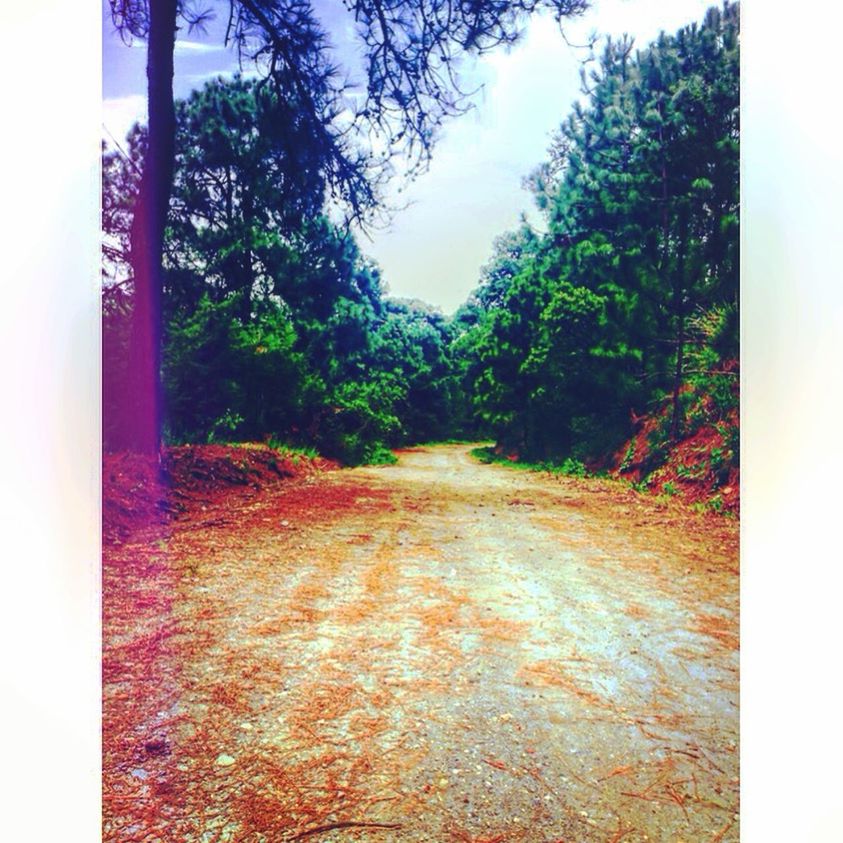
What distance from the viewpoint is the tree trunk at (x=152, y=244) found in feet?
5.38

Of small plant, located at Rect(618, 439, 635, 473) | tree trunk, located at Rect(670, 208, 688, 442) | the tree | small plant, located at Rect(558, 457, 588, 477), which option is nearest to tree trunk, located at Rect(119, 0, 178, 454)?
the tree

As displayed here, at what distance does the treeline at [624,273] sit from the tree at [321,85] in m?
0.33

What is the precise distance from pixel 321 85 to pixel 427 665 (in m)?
1.64

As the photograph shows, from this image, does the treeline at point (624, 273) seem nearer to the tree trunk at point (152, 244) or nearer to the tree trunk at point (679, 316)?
the tree trunk at point (679, 316)

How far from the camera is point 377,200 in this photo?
166 centimetres

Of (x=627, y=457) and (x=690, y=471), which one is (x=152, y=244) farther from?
(x=690, y=471)

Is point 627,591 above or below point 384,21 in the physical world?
below

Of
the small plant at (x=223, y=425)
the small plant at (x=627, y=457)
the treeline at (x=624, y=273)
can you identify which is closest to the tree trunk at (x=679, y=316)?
the treeline at (x=624, y=273)

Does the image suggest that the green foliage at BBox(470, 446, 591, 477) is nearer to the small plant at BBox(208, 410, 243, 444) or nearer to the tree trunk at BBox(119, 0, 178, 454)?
the small plant at BBox(208, 410, 243, 444)

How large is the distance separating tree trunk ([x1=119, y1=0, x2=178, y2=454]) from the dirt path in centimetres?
34

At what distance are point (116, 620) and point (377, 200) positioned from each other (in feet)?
4.53

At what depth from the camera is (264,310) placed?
1.71 m
